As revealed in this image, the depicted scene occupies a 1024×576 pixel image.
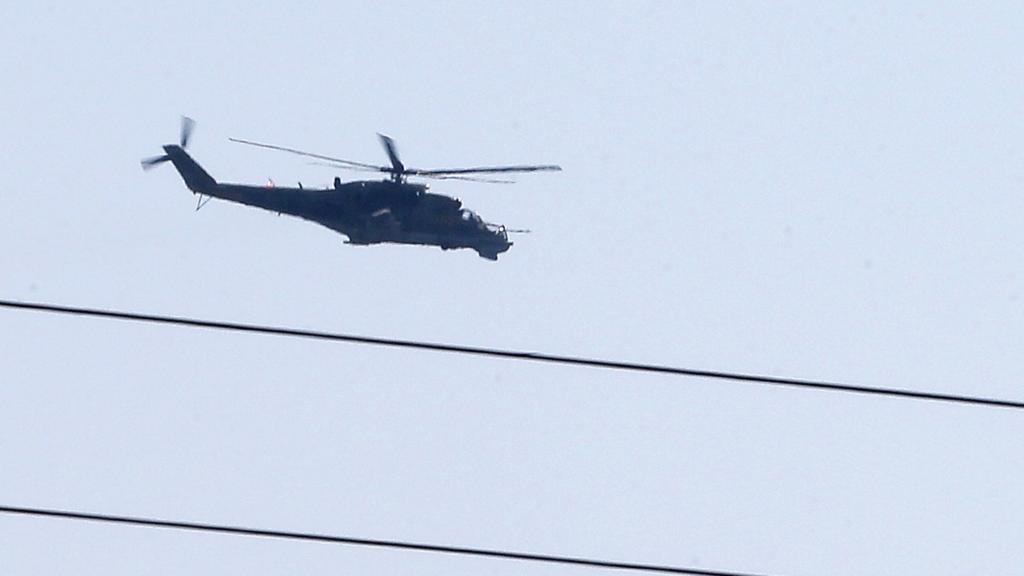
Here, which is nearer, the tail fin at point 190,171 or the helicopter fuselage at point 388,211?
the helicopter fuselage at point 388,211

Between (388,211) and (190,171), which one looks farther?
(190,171)

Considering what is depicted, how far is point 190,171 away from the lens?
54.0 metres

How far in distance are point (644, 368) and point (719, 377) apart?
0.48 metres

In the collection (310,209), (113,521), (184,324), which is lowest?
(113,521)

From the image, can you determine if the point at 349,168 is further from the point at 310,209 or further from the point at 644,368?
the point at 644,368

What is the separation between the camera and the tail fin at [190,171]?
52.5 meters

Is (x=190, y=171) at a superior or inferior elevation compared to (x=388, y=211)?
→ superior

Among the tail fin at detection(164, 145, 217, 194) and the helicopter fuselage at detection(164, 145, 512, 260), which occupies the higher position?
the tail fin at detection(164, 145, 217, 194)

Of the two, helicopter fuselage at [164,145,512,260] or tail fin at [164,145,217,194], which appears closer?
helicopter fuselage at [164,145,512,260]

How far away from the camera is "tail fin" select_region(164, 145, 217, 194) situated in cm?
5247

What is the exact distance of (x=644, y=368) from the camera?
13.6 metres

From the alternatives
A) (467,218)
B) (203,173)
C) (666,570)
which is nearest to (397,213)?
(467,218)

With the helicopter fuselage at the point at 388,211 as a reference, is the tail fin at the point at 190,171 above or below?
above

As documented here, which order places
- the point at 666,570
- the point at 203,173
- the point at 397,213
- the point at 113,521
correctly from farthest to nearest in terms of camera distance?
the point at 203,173
the point at 397,213
the point at 666,570
the point at 113,521
